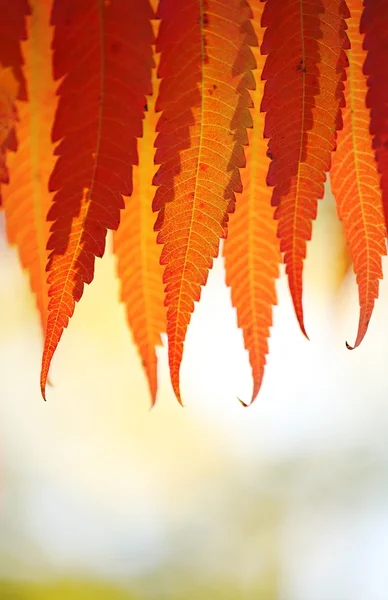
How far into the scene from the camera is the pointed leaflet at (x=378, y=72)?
340mm

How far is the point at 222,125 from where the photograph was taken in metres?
0.33

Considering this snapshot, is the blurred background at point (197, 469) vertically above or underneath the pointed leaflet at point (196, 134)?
underneath

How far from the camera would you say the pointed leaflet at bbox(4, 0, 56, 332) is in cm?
35

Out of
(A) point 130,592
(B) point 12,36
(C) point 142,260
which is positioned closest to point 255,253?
(C) point 142,260

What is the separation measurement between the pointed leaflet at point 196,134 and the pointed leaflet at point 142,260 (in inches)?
2.3

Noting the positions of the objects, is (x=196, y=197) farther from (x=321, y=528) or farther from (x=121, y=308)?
(x=321, y=528)

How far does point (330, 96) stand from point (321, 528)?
324 cm

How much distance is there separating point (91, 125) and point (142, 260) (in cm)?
10

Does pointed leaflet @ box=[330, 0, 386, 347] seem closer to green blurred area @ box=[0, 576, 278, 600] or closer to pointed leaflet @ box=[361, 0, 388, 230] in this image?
pointed leaflet @ box=[361, 0, 388, 230]

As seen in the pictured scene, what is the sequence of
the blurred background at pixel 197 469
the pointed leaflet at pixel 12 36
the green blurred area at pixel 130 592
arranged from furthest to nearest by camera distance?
the blurred background at pixel 197 469, the green blurred area at pixel 130 592, the pointed leaflet at pixel 12 36

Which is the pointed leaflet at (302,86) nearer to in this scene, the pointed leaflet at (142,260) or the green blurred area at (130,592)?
the pointed leaflet at (142,260)

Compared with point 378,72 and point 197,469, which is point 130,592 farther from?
point 378,72

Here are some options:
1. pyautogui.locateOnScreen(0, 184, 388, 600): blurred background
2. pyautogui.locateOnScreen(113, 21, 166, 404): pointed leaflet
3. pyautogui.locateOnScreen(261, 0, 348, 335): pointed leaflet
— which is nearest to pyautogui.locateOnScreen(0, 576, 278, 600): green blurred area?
pyautogui.locateOnScreen(0, 184, 388, 600): blurred background

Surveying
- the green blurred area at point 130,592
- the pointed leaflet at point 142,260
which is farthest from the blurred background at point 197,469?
the pointed leaflet at point 142,260
